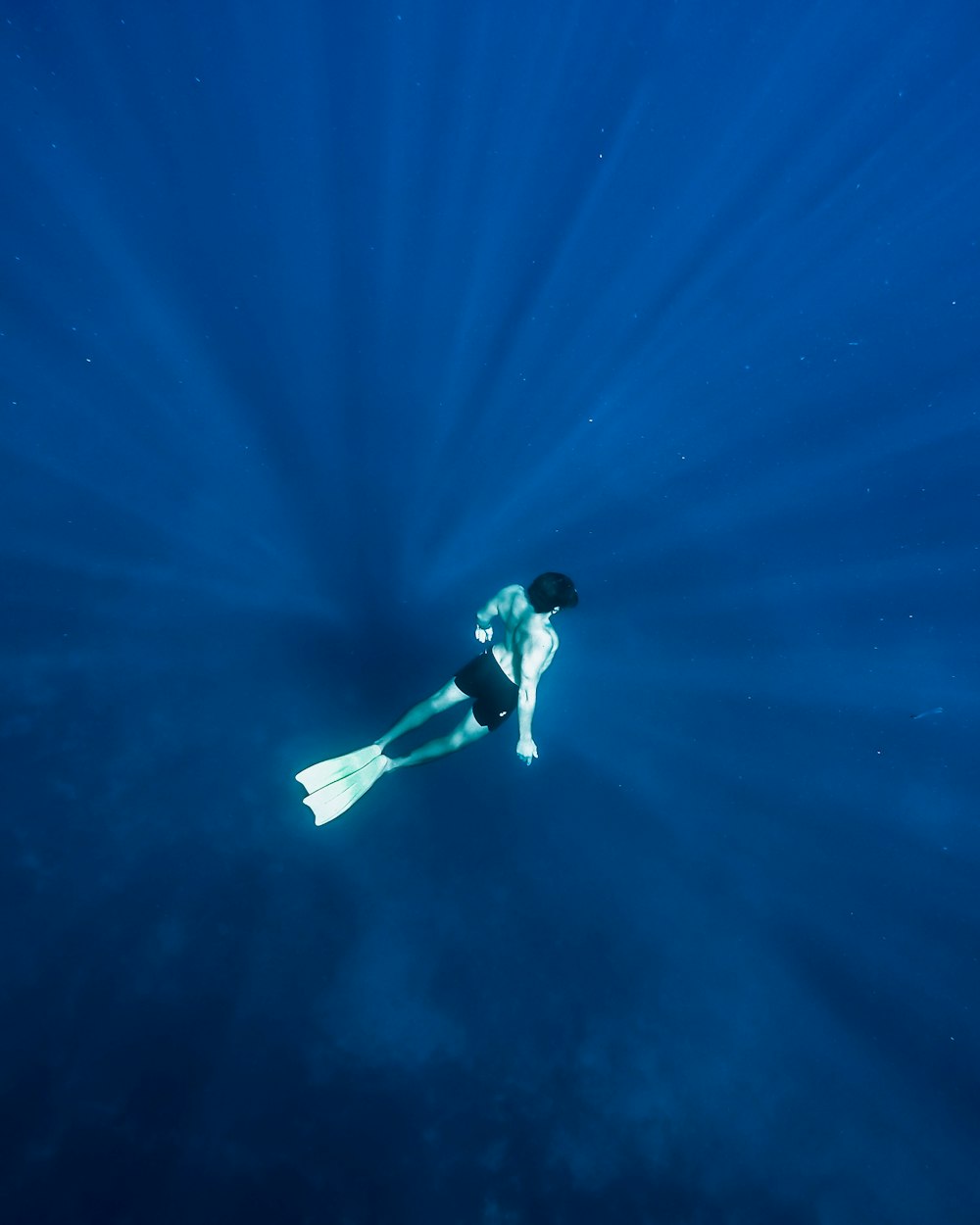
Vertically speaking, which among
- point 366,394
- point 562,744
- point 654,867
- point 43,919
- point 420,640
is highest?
point 366,394

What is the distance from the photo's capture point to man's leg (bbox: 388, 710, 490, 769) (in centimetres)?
567


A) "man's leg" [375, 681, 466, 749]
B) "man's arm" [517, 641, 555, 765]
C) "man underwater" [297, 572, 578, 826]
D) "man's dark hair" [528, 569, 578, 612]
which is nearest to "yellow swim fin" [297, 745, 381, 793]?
"man underwater" [297, 572, 578, 826]

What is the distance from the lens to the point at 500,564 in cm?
821

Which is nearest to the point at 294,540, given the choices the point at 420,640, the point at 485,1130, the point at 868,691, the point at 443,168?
the point at 420,640

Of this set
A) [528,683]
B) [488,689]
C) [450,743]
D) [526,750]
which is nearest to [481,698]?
[488,689]

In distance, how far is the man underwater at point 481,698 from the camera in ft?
15.7

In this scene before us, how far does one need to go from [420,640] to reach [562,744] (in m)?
2.28

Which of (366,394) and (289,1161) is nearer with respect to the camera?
(289,1161)

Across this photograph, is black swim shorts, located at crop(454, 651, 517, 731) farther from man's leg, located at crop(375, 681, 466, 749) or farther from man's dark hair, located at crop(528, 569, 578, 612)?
man's dark hair, located at crop(528, 569, 578, 612)

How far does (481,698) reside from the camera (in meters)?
5.60

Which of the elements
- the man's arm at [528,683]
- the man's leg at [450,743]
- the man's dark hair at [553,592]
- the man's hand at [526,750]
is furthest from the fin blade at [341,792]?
→ the man's dark hair at [553,592]

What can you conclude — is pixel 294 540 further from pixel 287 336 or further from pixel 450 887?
pixel 450 887

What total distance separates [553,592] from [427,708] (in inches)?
79.9

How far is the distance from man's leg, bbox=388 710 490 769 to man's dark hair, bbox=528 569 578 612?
1629 millimetres
